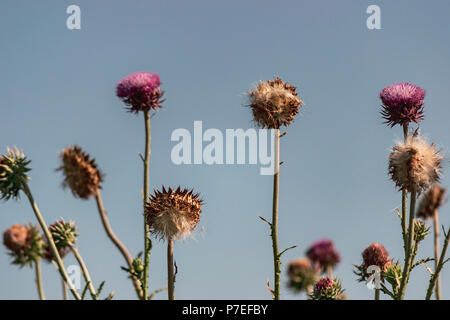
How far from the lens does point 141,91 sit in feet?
25.4

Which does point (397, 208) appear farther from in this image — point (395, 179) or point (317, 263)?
point (317, 263)

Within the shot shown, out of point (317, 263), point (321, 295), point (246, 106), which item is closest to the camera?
point (321, 295)

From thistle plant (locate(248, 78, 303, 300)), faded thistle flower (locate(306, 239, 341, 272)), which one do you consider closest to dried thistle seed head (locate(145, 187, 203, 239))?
thistle plant (locate(248, 78, 303, 300))

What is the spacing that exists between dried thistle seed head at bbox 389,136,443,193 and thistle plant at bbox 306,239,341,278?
10.1 feet

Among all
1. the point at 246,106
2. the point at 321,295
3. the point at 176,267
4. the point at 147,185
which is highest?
the point at 246,106

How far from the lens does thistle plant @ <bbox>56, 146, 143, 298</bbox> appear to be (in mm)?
6523

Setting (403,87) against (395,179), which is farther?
(403,87)

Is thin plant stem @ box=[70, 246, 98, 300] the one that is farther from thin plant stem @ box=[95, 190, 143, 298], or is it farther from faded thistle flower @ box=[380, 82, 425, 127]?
faded thistle flower @ box=[380, 82, 425, 127]

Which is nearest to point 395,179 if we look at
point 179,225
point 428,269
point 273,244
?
point 428,269

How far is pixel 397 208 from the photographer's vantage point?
7.59 metres

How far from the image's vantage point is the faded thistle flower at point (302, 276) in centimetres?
866

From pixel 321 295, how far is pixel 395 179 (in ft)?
5.73

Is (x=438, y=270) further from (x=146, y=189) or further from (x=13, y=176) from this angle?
(x=13, y=176)

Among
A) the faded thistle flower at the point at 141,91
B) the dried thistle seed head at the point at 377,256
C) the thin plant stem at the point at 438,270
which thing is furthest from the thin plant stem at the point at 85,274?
the dried thistle seed head at the point at 377,256
